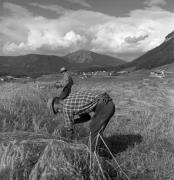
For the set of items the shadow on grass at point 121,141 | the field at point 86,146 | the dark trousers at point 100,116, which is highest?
the dark trousers at point 100,116

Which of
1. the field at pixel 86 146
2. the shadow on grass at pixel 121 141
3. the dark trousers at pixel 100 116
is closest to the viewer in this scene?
the field at pixel 86 146

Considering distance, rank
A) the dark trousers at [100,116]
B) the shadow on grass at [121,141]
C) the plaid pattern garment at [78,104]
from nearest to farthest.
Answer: the plaid pattern garment at [78,104] < the dark trousers at [100,116] < the shadow on grass at [121,141]

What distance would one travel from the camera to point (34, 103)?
10.6 m

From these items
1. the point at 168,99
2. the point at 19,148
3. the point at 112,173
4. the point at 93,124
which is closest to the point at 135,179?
the point at 112,173

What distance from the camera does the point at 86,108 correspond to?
6.05 meters

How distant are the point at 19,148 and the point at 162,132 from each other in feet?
15.5

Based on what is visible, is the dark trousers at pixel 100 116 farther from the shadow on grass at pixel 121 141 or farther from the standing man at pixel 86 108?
the shadow on grass at pixel 121 141

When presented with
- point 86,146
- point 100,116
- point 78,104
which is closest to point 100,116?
point 100,116

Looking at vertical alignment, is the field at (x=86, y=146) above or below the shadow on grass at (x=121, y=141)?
above

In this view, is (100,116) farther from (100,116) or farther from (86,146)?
(86,146)

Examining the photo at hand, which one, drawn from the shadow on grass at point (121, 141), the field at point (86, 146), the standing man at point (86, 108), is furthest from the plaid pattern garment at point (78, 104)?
the shadow on grass at point (121, 141)

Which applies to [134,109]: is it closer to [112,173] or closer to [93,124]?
[93,124]

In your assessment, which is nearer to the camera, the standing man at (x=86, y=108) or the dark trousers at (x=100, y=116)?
the standing man at (x=86, y=108)

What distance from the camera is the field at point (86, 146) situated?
4824 mm
